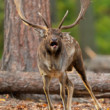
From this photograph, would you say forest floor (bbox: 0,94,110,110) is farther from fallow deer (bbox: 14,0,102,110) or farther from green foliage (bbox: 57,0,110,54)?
green foliage (bbox: 57,0,110,54)

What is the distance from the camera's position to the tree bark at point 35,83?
958 centimetres

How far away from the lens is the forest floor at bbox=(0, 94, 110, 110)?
9.01 meters

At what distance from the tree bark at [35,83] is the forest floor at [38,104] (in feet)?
0.78

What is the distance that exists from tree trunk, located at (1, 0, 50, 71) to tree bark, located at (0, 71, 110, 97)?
2.22 ft

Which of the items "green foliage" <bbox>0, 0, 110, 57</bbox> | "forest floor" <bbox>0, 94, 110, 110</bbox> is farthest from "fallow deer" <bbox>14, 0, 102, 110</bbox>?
"green foliage" <bbox>0, 0, 110, 57</bbox>

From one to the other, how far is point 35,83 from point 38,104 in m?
0.55

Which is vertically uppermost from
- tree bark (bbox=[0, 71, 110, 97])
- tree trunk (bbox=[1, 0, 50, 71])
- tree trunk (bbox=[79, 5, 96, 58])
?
tree trunk (bbox=[1, 0, 50, 71])

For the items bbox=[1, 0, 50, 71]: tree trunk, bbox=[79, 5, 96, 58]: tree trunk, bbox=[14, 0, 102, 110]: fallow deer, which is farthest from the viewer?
bbox=[79, 5, 96, 58]: tree trunk

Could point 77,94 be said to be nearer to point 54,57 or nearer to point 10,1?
point 54,57

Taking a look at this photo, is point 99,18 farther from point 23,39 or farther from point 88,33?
point 23,39

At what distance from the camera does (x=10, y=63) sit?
1043cm

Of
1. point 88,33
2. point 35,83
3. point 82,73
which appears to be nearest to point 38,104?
point 35,83

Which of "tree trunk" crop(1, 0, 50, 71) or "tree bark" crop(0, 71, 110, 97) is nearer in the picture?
"tree bark" crop(0, 71, 110, 97)

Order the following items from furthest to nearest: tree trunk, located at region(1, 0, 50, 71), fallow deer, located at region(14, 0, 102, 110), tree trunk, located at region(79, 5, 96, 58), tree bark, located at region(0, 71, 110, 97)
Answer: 1. tree trunk, located at region(79, 5, 96, 58)
2. tree trunk, located at region(1, 0, 50, 71)
3. tree bark, located at region(0, 71, 110, 97)
4. fallow deer, located at region(14, 0, 102, 110)
